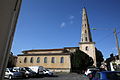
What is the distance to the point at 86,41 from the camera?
52.3 meters

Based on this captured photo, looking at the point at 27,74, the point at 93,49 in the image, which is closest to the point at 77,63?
the point at 93,49

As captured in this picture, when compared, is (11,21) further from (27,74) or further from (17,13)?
(27,74)

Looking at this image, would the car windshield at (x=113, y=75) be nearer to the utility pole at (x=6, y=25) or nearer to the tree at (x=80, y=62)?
the utility pole at (x=6, y=25)

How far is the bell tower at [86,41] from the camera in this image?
48816 millimetres

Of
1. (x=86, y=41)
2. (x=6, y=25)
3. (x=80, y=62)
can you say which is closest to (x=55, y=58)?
(x=80, y=62)

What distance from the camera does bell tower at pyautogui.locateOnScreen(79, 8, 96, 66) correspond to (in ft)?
160

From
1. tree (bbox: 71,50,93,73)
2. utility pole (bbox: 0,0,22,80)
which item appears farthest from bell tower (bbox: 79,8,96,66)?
utility pole (bbox: 0,0,22,80)

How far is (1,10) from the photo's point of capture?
154 cm

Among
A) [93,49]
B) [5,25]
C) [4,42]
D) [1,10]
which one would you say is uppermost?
[93,49]

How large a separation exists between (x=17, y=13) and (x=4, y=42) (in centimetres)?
47

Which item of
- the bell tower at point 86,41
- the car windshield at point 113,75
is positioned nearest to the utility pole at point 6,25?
the car windshield at point 113,75

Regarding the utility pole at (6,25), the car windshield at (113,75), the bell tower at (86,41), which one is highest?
the bell tower at (86,41)

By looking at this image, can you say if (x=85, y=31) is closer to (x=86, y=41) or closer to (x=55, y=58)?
(x=86, y=41)

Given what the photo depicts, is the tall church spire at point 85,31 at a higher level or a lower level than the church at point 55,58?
higher
